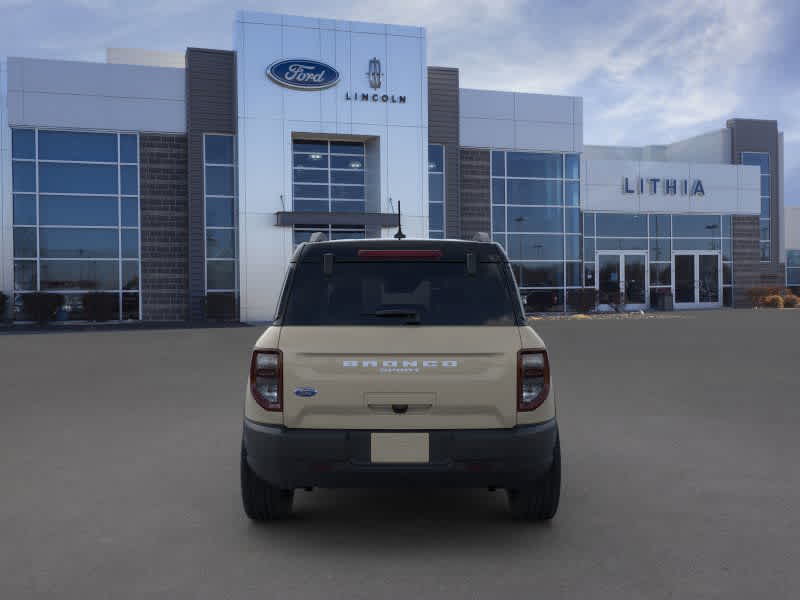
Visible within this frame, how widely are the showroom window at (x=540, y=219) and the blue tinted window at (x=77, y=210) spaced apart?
15.1 meters

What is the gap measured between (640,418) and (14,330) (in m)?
21.5

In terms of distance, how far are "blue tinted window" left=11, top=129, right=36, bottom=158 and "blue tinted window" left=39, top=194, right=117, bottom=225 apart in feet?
4.98

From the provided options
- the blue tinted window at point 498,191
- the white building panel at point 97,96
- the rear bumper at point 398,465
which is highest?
the white building panel at point 97,96

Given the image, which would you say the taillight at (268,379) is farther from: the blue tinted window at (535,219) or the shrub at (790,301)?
the shrub at (790,301)

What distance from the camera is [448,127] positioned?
31594 millimetres

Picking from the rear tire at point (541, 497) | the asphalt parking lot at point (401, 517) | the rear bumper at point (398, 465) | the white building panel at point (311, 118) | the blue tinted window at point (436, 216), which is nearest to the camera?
the asphalt parking lot at point (401, 517)

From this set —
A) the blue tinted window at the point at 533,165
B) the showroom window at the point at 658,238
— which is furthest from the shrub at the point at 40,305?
the showroom window at the point at 658,238

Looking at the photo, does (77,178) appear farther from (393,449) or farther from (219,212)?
(393,449)

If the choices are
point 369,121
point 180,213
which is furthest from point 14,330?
point 369,121

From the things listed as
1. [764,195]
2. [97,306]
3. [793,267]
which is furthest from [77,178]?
[793,267]

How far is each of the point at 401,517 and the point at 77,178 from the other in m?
26.1

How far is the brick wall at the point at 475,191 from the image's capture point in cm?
3231

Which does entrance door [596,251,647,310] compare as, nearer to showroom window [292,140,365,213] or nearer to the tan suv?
showroom window [292,140,365,213]

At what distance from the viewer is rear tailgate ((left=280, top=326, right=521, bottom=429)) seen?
4.29 m
